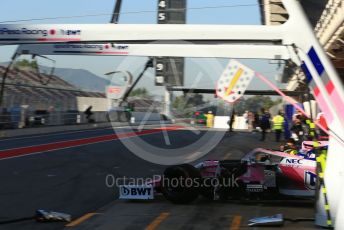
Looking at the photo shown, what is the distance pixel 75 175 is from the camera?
1319 centimetres

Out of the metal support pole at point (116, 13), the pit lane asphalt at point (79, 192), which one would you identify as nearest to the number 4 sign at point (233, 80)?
the pit lane asphalt at point (79, 192)

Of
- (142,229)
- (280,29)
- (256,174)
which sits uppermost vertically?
(280,29)

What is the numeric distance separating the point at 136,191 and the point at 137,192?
0.02 metres

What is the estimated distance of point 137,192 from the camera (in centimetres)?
951

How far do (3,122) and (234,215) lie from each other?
25555 mm

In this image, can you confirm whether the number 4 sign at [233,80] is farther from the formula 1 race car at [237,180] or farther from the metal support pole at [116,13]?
the metal support pole at [116,13]

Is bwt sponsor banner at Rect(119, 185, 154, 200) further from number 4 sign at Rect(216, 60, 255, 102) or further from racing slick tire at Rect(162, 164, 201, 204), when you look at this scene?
number 4 sign at Rect(216, 60, 255, 102)

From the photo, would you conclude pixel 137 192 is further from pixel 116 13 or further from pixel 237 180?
pixel 116 13

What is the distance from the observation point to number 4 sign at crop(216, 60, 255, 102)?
6.10 m

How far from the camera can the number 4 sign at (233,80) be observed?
6.10 meters

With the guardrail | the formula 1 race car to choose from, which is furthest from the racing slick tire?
the guardrail

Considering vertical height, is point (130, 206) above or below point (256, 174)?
below

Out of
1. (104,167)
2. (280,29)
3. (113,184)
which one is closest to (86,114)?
(104,167)

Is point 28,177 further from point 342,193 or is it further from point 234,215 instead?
point 342,193
